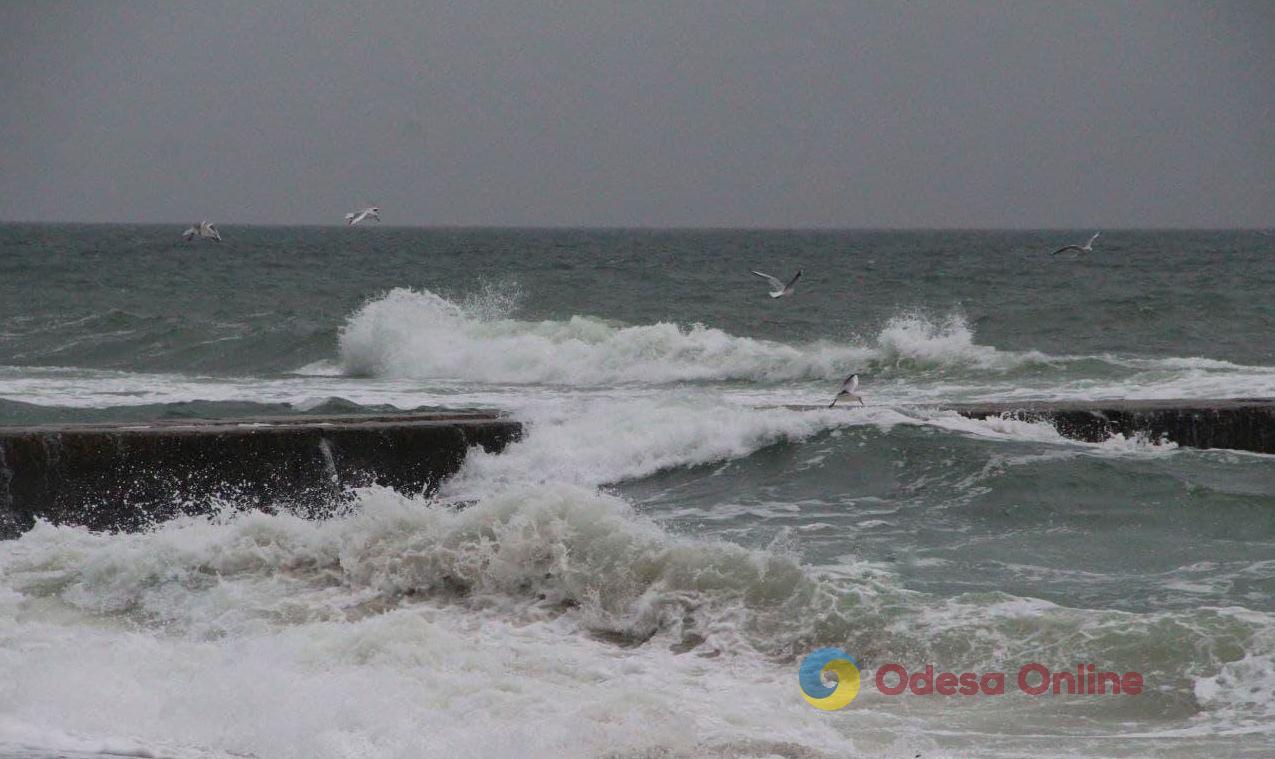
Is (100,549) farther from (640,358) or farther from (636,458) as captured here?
(640,358)

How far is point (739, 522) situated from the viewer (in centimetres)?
960

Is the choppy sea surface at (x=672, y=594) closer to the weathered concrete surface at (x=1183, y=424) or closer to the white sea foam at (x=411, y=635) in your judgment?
the white sea foam at (x=411, y=635)

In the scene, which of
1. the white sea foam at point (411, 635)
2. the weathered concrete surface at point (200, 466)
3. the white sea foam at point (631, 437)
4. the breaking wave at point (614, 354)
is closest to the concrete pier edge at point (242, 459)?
the weathered concrete surface at point (200, 466)

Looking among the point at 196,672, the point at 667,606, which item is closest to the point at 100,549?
the point at 196,672

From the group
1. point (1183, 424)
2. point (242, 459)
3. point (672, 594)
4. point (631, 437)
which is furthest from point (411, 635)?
point (1183, 424)

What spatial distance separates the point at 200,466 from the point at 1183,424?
7519mm

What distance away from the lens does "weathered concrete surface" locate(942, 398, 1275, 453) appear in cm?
1124

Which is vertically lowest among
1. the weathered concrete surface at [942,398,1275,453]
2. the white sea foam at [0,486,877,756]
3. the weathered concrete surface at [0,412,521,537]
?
the white sea foam at [0,486,877,756]

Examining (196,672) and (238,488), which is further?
(238,488)

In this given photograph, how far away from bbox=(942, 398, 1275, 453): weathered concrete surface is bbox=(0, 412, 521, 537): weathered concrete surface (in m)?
5.01

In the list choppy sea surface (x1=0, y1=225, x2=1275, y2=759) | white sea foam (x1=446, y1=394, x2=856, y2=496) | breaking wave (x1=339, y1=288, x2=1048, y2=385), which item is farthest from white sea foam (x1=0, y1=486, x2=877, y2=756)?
breaking wave (x1=339, y1=288, x2=1048, y2=385)

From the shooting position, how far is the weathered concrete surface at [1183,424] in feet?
36.9

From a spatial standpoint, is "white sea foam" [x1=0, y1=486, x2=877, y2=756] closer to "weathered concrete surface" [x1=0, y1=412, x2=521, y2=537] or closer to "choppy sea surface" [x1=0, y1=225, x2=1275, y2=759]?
"choppy sea surface" [x1=0, y1=225, x2=1275, y2=759]

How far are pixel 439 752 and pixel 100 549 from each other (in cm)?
372
